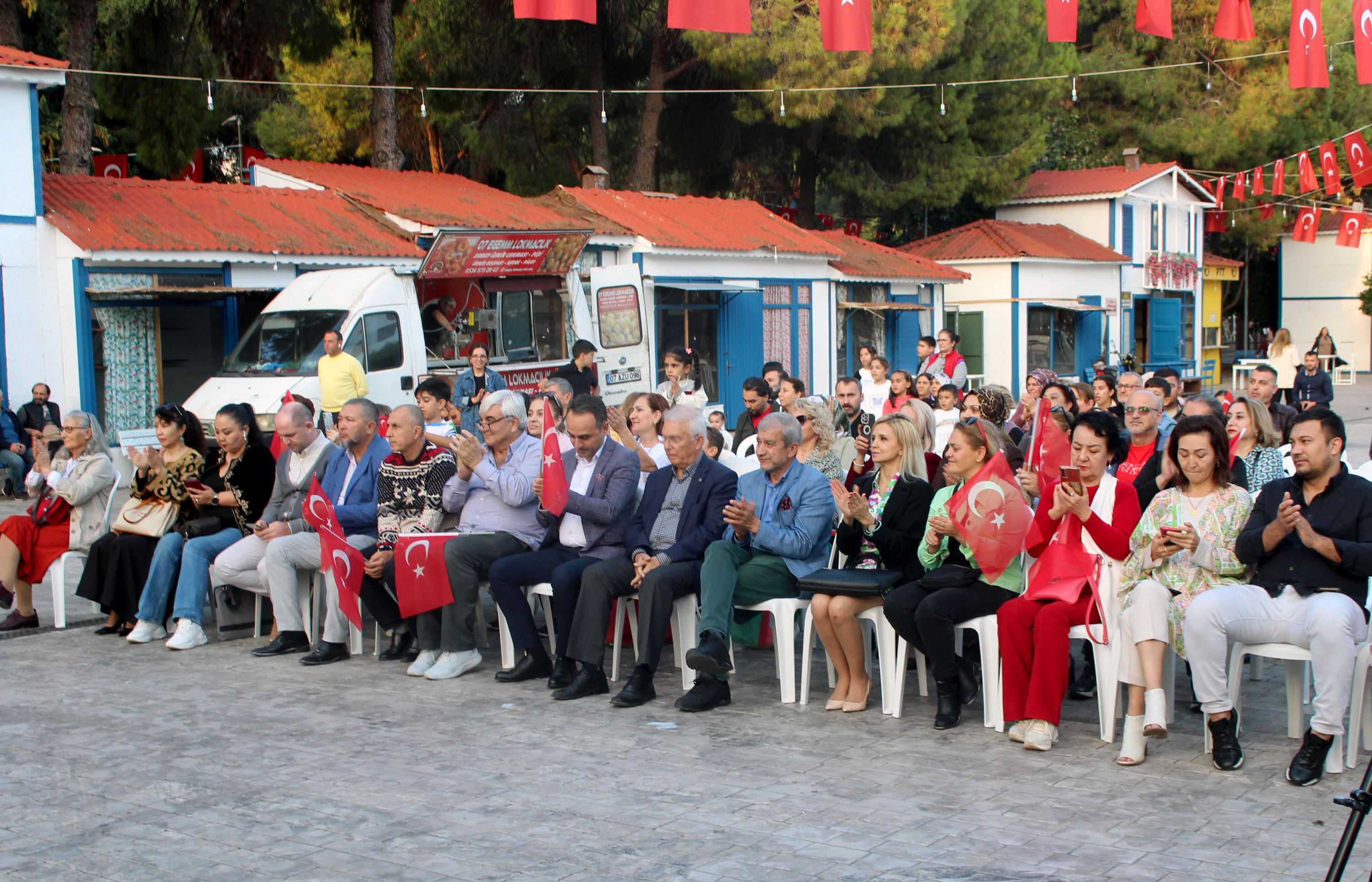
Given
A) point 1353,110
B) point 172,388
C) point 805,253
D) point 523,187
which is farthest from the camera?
point 1353,110

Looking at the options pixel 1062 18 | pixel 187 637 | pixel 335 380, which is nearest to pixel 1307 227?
Result: pixel 1062 18

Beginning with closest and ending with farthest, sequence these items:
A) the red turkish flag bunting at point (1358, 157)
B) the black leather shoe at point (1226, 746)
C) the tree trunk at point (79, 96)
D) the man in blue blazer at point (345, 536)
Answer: the black leather shoe at point (1226, 746) → the man in blue blazer at point (345, 536) → the tree trunk at point (79, 96) → the red turkish flag bunting at point (1358, 157)

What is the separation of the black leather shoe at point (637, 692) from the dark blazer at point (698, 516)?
59 centimetres

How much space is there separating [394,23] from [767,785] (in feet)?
83.8

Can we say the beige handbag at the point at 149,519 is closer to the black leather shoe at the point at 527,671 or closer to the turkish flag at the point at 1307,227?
the black leather shoe at the point at 527,671

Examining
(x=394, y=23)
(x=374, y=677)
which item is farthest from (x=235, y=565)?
(x=394, y=23)

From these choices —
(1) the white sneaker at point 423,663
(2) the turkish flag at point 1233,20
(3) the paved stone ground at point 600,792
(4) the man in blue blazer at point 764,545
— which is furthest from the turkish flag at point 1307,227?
(1) the white sneaker at point 423,663

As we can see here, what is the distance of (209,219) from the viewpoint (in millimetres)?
17828

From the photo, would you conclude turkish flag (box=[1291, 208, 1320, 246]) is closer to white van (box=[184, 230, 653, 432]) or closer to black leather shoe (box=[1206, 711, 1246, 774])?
white van (box=[184, 230, 653, 432])

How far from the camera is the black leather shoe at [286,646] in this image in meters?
7.79

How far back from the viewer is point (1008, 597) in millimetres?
6109

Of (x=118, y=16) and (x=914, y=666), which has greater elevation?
(x=118, y=16)

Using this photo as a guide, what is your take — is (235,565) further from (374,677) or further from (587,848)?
(587,848)

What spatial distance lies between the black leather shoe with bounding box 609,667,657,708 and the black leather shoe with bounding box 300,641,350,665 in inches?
74.3
